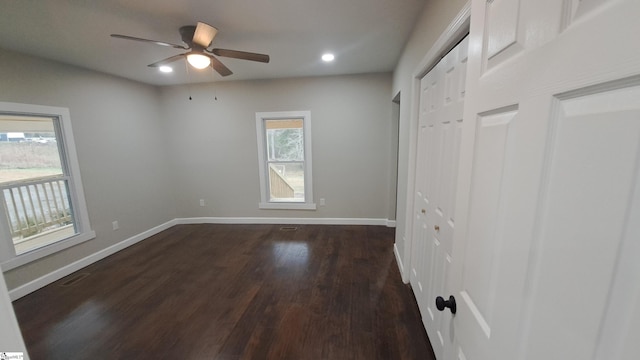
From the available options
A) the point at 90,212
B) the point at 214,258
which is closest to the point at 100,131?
the point at 90,212

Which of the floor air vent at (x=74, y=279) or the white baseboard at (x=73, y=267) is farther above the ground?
the white baseboard at (x=73, y=267)

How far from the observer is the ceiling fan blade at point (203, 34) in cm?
180

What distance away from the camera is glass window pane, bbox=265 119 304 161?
406cm

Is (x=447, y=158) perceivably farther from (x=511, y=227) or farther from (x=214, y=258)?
(x=214, y=258)

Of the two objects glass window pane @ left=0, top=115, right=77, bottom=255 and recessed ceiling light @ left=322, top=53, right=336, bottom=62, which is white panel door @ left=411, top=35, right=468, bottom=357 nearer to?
recessed ceiling light @ left=322, top=53, right=336, bottom=62

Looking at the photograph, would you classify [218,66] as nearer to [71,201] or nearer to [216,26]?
[216,26]

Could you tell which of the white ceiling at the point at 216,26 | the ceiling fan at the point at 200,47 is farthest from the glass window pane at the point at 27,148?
the ceiling fan at the point at 200,47

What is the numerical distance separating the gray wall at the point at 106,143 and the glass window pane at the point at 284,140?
75.5 inches

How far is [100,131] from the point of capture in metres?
3.14

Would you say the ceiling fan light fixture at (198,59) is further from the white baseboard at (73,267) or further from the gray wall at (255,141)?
the white baseboard at (73,267)

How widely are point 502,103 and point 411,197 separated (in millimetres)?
1730

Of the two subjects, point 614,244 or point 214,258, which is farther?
point 214,258

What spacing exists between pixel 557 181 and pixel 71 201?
4.31 metres

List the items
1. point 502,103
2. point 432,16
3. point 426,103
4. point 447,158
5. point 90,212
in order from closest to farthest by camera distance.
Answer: point 502,103
point 447,158
point 432,16
point 426,103
point 90,212
